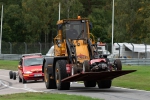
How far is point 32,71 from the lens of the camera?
32531 mm

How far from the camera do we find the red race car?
106ft

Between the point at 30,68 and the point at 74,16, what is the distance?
52728 millimetres

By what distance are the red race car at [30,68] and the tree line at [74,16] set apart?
1664 inches

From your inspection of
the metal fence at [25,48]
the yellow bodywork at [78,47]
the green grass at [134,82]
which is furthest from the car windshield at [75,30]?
the metal fence at [25,48]

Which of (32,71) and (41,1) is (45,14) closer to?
(41,1)

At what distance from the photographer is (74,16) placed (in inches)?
3356

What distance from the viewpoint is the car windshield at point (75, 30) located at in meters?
24.9

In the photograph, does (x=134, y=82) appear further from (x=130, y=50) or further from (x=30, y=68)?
(x=130, y=50)

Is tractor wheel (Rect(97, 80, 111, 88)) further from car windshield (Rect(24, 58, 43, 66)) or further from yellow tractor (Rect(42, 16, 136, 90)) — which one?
car windshield (Rect(24, 58, 43, 66))

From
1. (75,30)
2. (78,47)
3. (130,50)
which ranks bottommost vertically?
(130,50)

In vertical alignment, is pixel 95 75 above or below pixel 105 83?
above

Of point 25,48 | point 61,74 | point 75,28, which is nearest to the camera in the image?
point 61,74

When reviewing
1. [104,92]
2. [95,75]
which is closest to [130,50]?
[95,75]

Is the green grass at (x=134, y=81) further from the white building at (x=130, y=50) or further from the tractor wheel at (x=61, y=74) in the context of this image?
the white building at (x=130, y=50)
